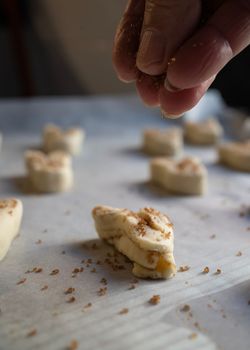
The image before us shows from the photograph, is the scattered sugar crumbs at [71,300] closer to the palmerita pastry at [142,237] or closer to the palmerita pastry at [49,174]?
the palmerita pastry at [142,237]

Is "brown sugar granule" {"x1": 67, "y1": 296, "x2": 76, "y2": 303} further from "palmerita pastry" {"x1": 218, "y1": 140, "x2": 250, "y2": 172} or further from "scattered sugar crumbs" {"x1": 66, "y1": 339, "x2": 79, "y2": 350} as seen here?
"palmerita pastry" {"x1": 218, "y1": 140, "x2": 250, "y2": 172}

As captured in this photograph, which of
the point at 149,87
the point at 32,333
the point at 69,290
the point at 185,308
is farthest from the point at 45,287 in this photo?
the point at 149,87

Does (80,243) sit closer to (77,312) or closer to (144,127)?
(77,312)

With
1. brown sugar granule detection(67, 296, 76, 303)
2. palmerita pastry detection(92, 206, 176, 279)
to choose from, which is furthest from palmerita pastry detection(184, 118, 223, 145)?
brown sugar granule detection(67, 296, 76, 303)

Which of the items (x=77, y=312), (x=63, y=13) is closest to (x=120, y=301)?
(x=77, y=312)

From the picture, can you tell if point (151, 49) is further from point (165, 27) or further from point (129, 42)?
point (129, 42)

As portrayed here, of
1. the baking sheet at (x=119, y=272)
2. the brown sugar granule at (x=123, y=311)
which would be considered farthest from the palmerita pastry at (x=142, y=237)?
the brown sugar granule at (x=123, y=311)
